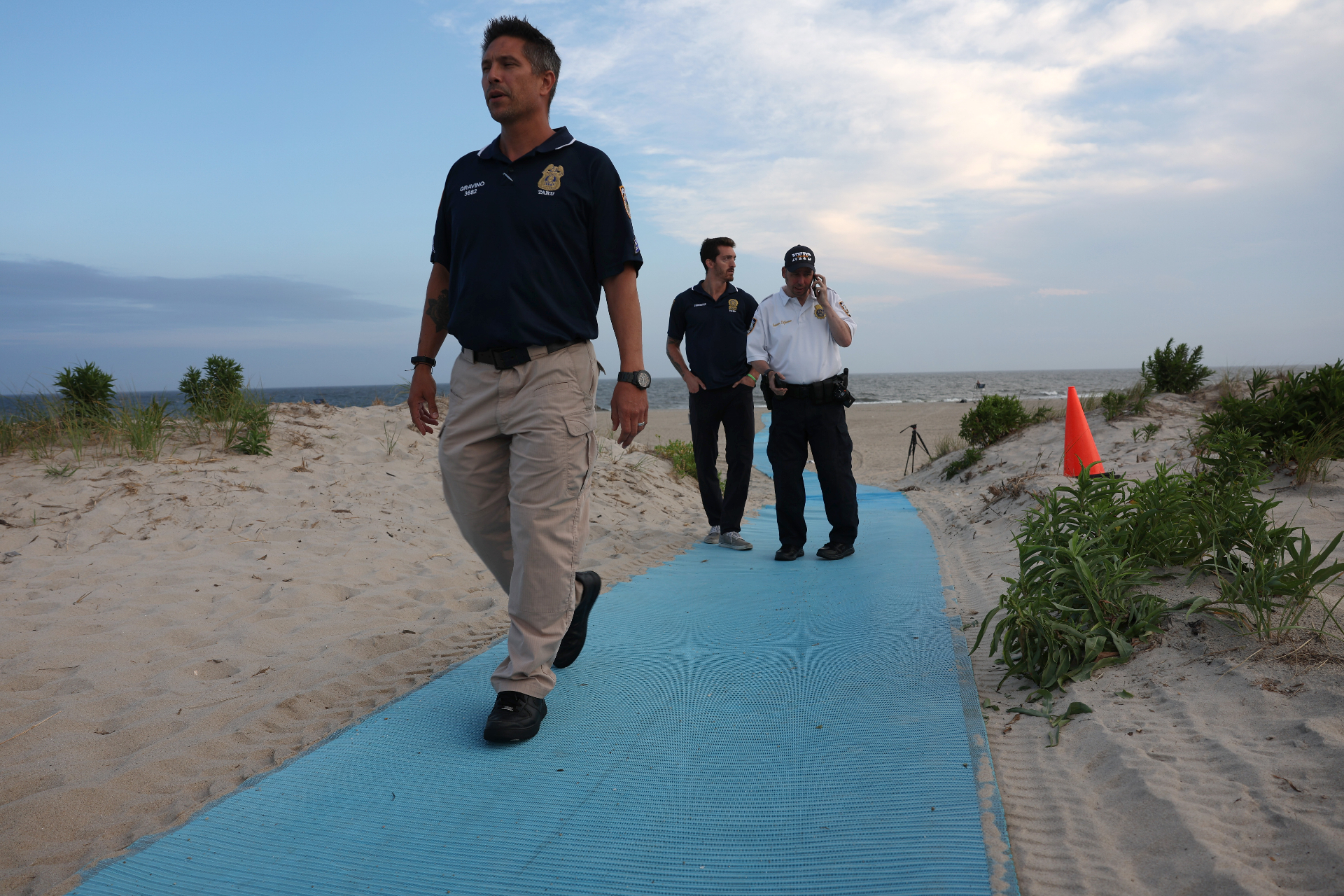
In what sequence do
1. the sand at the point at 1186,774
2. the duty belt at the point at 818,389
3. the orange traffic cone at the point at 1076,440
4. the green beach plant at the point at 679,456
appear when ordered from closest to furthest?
the sand at the point at 1186,774 < the duty belt at the point at 818,389 < the orange traffic cone at the point at 1076,440 < the green beach plant at the point at 679,456

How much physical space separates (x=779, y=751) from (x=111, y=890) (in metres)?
1.58

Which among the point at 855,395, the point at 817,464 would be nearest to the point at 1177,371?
the point at 817,464

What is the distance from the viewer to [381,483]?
5.98 metres

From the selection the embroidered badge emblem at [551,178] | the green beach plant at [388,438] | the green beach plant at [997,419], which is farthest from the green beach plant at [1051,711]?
the green beach plant at [997,419]

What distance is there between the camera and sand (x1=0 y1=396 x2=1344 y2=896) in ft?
5.32

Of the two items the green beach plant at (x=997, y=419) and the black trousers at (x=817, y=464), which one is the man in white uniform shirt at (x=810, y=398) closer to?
the black trousers at (x=817, y=464)

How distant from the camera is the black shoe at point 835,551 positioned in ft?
15.6

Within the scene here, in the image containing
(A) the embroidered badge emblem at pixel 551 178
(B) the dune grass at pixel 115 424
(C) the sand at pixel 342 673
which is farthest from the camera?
(B) the dune grass at pixel 115 424

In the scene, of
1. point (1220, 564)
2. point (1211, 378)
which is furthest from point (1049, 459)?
point (1220, 564)

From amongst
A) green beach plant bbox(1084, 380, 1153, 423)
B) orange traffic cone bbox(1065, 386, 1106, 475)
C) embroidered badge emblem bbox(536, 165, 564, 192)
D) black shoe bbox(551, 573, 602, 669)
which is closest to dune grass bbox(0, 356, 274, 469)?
black shoe bbox(551, 573, 602, 669)

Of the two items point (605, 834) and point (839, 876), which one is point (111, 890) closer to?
point (605, 834)

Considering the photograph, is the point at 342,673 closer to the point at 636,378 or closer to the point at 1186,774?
the point at 636,378

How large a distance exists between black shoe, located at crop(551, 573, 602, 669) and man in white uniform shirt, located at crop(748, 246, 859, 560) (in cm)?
220

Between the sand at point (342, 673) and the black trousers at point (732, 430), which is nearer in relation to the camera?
the sand at point (342, 673)
